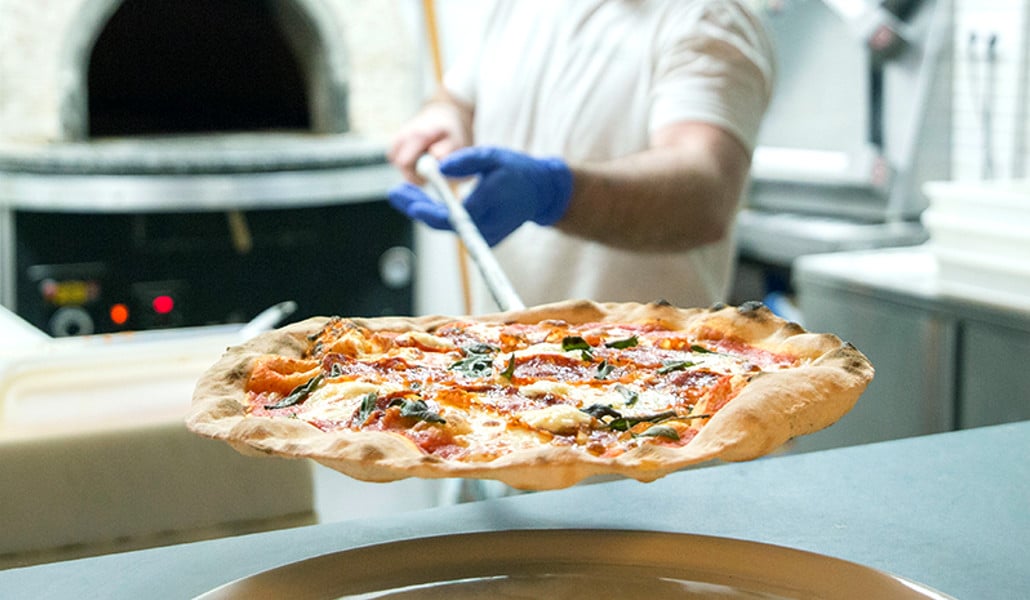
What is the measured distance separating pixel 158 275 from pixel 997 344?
194 centimetres

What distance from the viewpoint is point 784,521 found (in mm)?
979

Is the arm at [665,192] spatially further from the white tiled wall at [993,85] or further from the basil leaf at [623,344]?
the white tiled wall at [993,85]

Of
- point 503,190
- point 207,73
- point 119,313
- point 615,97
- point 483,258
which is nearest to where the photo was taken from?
point 483,258

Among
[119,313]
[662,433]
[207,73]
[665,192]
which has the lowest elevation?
[119,313]

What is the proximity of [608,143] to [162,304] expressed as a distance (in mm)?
1389

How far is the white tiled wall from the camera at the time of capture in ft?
9.28

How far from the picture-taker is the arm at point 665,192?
1.71 meters

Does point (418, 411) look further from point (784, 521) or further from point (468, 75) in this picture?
point (468, 75)

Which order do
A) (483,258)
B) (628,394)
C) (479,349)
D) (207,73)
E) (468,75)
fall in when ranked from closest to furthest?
1. (628,394)
2. (479,349)
3. (483,258)
4. (468,75)
5. (207,73)

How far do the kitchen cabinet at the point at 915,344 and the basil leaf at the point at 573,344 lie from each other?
51.0 inches


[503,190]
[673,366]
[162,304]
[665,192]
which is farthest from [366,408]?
[162,304]

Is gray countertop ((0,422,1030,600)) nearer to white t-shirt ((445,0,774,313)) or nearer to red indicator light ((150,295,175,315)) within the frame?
white t-shirt ((445,0,774,313))

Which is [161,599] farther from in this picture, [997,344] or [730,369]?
[997,344]

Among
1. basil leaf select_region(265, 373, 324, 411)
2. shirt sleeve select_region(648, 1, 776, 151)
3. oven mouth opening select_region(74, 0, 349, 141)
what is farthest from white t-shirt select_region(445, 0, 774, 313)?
oven mouth opening select_region(74, 0, 349, 141)
